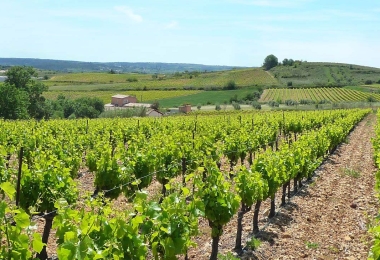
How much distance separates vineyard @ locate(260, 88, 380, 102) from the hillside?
10566 mm

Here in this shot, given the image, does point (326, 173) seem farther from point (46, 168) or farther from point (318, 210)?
point (46, 168)

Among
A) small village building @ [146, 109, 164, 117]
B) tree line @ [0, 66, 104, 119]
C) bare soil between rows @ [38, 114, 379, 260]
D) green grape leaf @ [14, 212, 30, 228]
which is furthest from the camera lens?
small village building @ [146, 109, 164, 117]

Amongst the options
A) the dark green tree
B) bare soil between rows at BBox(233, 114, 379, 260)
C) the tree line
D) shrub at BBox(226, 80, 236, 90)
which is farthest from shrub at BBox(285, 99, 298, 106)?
bare soil between rows at BBox(233, 114, 379, 260)

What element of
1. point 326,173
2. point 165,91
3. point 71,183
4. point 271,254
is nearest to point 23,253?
point 71,183

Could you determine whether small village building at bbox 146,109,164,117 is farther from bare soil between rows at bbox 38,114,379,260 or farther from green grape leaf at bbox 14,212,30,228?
green grape leaf at bbox 14,212,30,228

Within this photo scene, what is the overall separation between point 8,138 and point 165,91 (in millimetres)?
85206

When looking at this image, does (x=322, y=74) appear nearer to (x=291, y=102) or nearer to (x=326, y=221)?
(x=291, y=102)

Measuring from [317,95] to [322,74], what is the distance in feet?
146

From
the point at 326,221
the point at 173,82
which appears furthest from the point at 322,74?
the point at 326,221

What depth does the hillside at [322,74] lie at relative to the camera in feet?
366

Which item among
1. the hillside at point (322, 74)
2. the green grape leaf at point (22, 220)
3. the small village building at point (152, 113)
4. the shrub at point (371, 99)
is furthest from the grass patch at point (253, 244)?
the hillside at point (322, 74)

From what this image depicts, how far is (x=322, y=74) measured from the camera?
4963 inches

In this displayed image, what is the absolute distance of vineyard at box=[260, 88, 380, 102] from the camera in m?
80.2

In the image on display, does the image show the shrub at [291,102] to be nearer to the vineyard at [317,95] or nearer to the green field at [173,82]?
the vineyard at [317,95]
